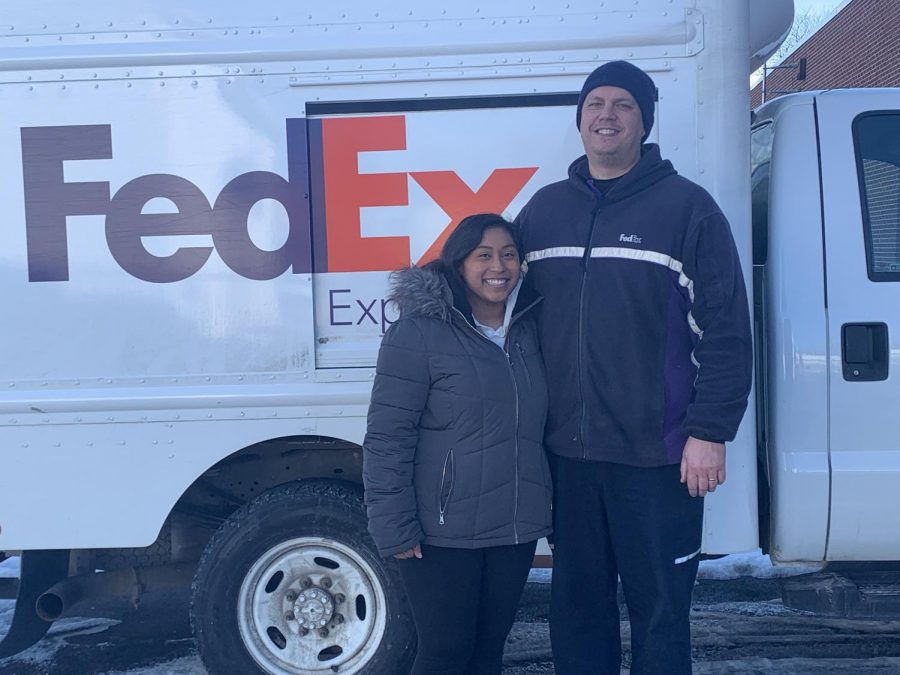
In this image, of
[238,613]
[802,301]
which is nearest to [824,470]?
[802,301]

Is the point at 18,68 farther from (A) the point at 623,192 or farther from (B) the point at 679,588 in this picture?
(B) the point at 679,588

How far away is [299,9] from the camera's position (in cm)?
305

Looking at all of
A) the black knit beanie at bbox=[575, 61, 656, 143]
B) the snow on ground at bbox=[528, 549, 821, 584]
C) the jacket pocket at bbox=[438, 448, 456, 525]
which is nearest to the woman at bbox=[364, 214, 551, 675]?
the jacket pocket at bbox=[438, 448, 456, 525]

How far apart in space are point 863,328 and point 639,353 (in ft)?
3.31

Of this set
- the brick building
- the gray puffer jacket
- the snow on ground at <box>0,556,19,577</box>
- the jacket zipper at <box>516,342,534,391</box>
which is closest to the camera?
the gray puffer jacket

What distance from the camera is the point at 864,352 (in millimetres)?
2982

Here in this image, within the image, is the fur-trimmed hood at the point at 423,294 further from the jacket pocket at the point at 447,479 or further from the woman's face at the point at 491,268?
the jacket pocket at the point at 447,479

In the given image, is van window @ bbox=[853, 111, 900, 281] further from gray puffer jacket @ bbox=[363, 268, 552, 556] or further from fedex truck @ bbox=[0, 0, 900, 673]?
gray puffer jacket @ bbox=[363, 268, 552, 556]

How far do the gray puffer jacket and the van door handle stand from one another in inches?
50.9

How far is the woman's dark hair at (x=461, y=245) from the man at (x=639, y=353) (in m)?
0.26

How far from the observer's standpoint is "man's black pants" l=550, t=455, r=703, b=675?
8.62ft

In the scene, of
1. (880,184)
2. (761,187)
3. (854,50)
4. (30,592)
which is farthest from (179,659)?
(854,50)

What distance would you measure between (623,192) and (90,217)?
1.96 m

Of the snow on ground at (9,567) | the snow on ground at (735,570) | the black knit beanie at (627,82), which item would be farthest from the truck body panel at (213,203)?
the snow on ground at (735,570)
